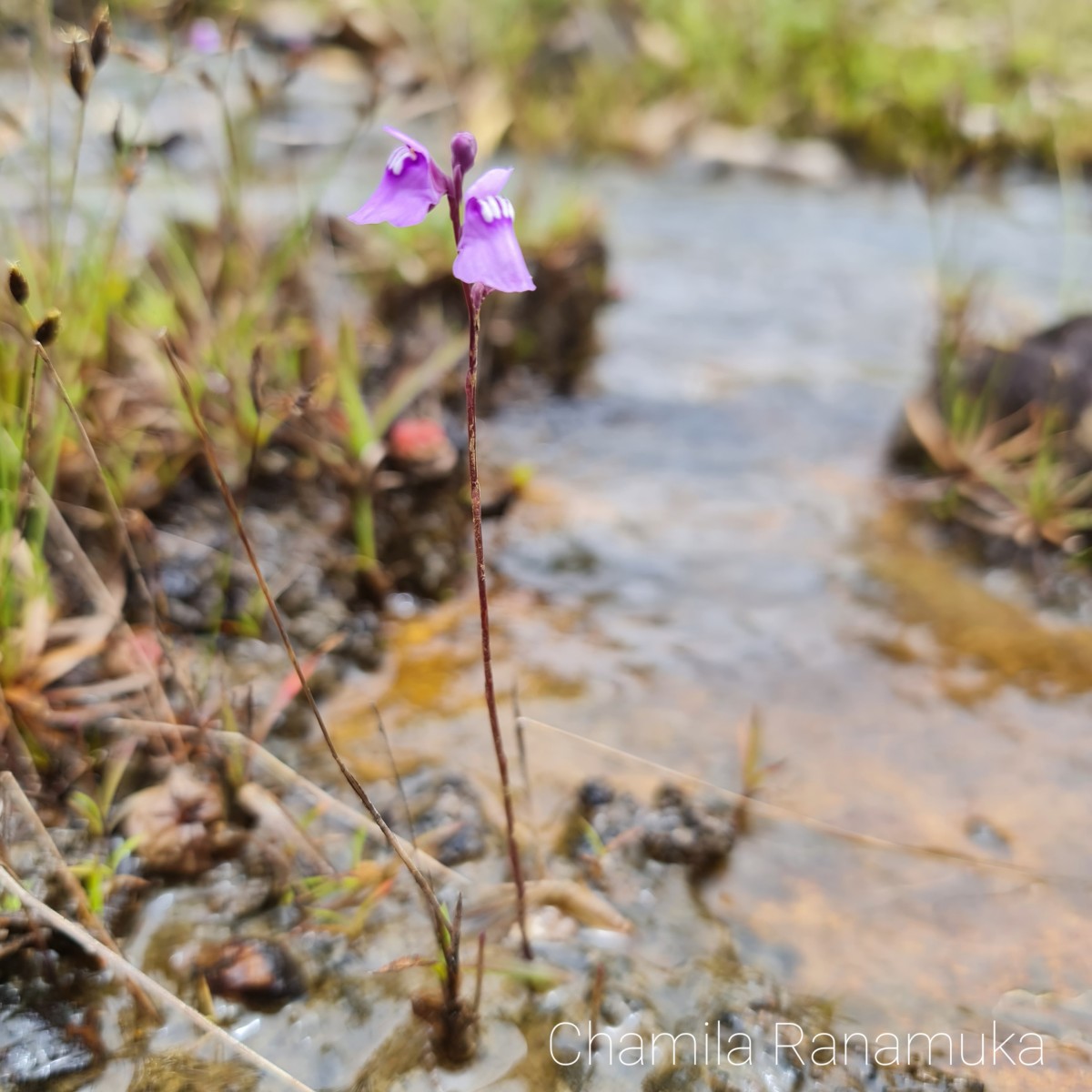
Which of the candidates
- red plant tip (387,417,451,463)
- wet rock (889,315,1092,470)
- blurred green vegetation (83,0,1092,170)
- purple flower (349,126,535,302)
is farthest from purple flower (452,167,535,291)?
blurred green vegetation (83,0,1092,170)

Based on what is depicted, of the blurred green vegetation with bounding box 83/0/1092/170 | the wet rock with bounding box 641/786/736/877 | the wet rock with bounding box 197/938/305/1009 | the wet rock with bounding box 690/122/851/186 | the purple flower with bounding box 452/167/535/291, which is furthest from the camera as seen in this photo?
the blurred green vegetation with bounding box 83/0/1092/170

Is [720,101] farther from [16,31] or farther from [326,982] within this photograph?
[326,982]

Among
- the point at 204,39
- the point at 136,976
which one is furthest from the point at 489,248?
the point at 204,39

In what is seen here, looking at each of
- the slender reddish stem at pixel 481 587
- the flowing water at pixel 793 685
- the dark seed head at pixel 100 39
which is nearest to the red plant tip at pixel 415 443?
the flowing water at pixel 793 685

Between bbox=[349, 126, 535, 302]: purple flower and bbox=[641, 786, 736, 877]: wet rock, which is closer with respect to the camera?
bbox=[349, 126, 535, 302]: purple flower

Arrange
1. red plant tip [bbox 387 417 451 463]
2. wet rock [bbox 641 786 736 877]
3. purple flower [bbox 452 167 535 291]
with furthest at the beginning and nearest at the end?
red plant tip [bbox 387 417 451 463] → wet rock [bbox 641 786 736 877] → purple flower [bbox 452 167 535 291]

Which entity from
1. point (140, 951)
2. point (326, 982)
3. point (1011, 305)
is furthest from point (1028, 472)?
point (140, 951)

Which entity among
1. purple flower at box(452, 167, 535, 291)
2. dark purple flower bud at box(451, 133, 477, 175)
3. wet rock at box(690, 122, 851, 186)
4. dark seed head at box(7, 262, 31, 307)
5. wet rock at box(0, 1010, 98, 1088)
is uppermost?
wet rock at box(690, 122, 851, 186)

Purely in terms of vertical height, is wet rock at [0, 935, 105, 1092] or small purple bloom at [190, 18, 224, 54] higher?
small purple bloom at [190, 18, 224, 54]

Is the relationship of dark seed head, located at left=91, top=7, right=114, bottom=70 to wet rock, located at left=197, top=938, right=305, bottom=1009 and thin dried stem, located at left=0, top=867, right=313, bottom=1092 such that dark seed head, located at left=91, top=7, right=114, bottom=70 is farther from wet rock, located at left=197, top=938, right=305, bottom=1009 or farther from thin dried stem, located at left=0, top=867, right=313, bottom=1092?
wet rock, located at left=197, top=938, right=305, bottom=1009
